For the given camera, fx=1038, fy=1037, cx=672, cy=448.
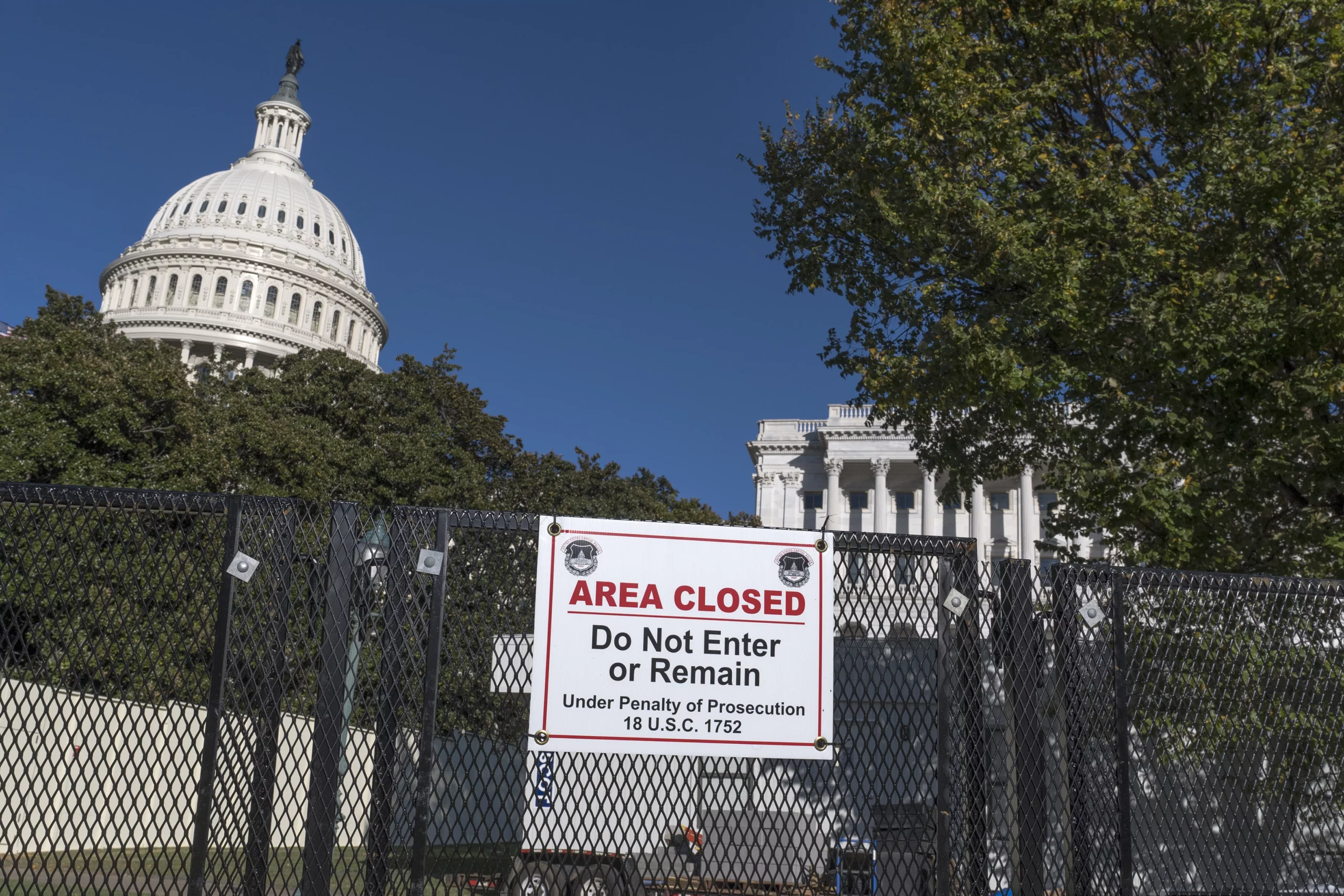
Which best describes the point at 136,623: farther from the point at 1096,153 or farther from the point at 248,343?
the point at 248,343

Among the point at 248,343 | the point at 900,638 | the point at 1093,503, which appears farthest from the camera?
the point at 248,343

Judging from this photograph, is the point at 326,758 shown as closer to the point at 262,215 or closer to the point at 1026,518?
the point at 1026,518

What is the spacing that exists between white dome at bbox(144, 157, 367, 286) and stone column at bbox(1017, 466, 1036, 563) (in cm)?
7512

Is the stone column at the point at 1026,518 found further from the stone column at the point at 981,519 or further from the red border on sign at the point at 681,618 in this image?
the red border on sign at the point at 681,618

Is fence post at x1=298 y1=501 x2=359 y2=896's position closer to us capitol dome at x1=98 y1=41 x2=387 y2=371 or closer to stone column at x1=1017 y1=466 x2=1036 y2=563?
stone column at x1=1017 y1=466 x2=1036 y2=563

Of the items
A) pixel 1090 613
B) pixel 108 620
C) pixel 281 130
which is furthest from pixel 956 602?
pixel 281 130

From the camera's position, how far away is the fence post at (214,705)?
→ 14.4ft

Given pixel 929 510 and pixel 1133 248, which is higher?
pixel 929 510

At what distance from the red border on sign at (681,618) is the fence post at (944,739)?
555 millimetres

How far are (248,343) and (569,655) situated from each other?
9936cm

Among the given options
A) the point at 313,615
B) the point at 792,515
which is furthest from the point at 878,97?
the point at 792,515

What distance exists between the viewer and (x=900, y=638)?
5.06 metres

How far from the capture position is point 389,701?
15.1ft

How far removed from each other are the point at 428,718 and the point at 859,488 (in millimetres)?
69672
